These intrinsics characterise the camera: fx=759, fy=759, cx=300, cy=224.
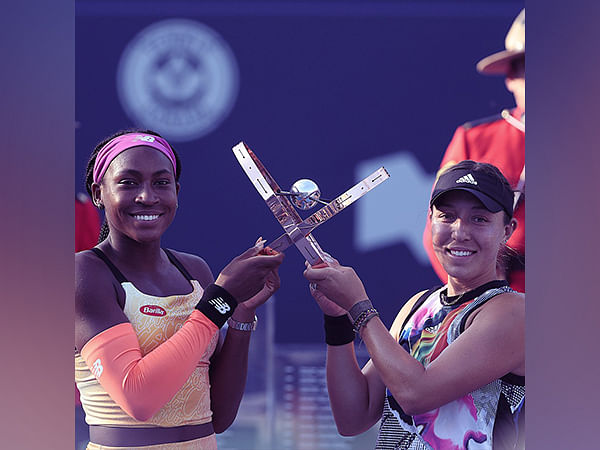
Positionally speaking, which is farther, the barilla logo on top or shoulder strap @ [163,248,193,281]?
shoulder strap @ [163,248,193,281]

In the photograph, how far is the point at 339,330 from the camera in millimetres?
1744

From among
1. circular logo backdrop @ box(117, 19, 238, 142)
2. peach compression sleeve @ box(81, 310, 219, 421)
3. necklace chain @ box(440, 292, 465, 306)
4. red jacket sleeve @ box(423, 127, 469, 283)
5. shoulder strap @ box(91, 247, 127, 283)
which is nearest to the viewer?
peach compression sleeve @ box(81, 310, 219, 421)

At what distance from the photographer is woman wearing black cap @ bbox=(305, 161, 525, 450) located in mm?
1550

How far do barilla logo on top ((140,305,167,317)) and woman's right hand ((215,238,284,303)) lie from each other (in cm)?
13

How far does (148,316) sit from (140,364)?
4.8 inches

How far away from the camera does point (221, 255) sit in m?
2.18

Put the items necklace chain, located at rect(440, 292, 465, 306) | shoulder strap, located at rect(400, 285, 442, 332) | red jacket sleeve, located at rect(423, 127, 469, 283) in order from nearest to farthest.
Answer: necklace chain, located at rect(440, 292, 465, 306)
shoulder strap, located at rect(400, 285, 442, 332)
red jacket sleeve, located at rect(423, 127, 469, 283)

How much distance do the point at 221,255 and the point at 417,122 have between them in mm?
699

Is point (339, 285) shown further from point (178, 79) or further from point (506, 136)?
point (506, 136)

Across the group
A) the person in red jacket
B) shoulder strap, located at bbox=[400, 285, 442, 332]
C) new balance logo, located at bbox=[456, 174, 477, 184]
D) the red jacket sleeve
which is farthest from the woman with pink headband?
the person in red jacket

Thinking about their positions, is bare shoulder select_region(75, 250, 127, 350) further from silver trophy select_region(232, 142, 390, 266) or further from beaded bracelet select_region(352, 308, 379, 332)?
beaded bracelet select_region(352, 308, 379, 332)

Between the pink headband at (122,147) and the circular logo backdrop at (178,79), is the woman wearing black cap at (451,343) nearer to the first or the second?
the pink headband at (122,147)
